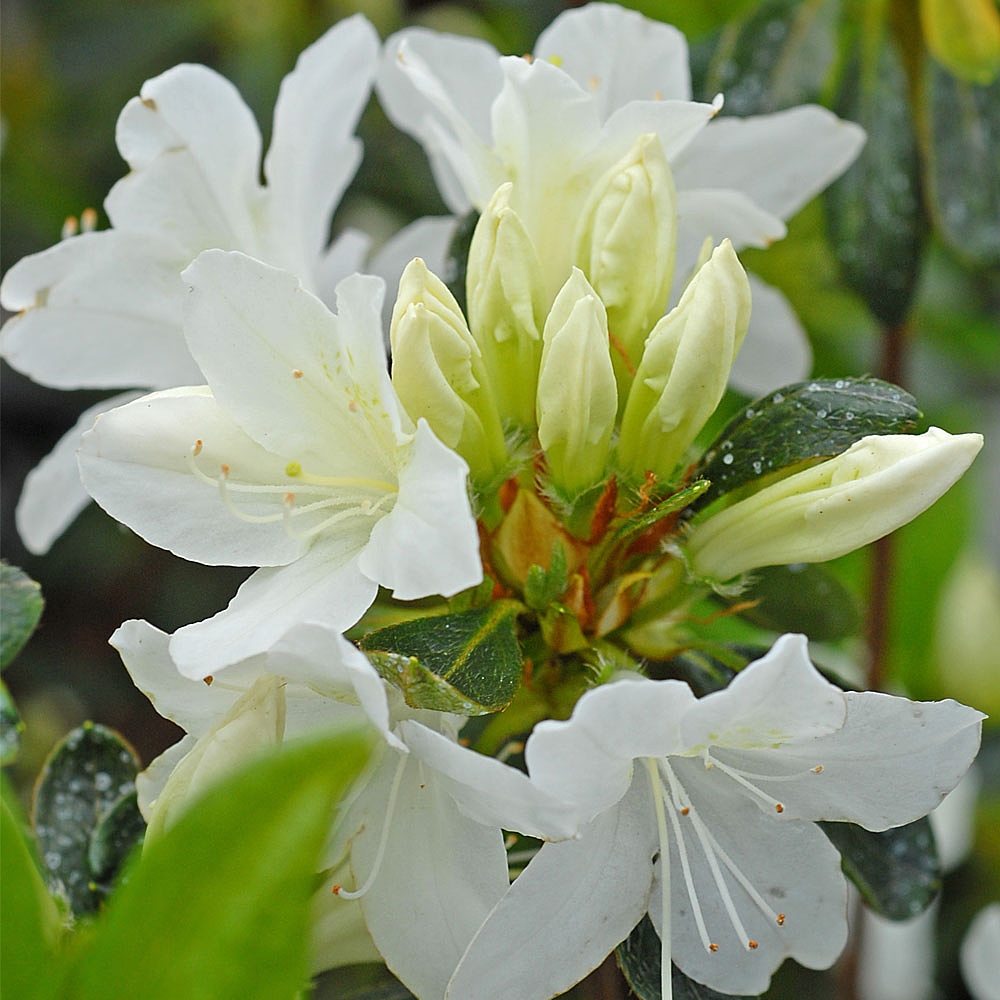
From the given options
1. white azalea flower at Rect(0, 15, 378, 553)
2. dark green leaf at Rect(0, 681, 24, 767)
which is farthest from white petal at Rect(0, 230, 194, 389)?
dark green leaf at Rect(0, 681, 24, 767)

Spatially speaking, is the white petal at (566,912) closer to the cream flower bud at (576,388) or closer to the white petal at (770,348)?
the cream flower bud at (576,388)

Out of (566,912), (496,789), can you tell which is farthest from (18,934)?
(566,912)

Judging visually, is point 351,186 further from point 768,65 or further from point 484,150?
point 484,150

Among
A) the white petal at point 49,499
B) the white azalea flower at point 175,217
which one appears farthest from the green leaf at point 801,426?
the white petal at point 49,499

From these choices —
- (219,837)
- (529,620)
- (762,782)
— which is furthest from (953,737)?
(219,837)

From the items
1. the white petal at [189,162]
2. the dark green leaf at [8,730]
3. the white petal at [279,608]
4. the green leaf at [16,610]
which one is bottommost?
the dark green leaf at [8,730]

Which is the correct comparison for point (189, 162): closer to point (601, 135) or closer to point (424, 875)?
point (601, 135)
